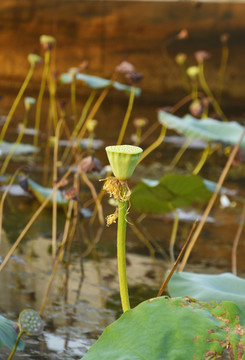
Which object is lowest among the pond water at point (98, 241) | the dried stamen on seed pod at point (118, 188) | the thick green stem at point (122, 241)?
the pond water at point (98, 241)

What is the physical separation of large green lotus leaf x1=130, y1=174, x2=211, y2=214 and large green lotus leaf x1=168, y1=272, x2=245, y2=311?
A: 0.46m

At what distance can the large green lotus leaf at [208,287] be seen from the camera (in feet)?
3.68

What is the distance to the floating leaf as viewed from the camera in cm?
99

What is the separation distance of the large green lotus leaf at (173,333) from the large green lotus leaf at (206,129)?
43.8 inches

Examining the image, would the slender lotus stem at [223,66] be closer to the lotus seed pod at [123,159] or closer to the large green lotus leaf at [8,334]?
the large green lotus leaf at [8,334]

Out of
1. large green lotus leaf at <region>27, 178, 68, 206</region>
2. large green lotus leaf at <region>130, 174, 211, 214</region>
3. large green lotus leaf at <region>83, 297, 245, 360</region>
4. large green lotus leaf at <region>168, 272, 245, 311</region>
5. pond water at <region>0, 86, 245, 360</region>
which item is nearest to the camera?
large green lotus leaf at <region>83, 297, 245, 360</region>

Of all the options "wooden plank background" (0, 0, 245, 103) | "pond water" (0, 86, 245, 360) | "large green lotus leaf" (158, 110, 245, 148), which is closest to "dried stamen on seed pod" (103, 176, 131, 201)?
"pond water" (0, 86, 245, 360)

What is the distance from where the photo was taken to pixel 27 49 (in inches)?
207

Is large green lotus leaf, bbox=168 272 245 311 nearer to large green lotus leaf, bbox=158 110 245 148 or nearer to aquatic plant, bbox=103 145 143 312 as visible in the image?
aquatic plant, bbox=103 145 143 312

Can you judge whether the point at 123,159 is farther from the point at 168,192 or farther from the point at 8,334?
the point at 168,192

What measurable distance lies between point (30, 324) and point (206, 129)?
1.21 meters

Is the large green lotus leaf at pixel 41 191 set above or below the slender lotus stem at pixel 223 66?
above

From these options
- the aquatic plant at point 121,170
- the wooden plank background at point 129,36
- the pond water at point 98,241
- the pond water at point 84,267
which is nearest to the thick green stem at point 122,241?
the aquatic plant at point 121,170

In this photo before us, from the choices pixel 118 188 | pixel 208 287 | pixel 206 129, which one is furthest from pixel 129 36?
pixel 118 188
